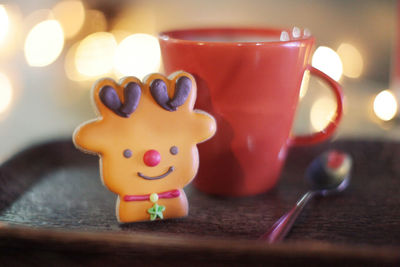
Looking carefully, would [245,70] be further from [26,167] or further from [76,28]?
[76,28]

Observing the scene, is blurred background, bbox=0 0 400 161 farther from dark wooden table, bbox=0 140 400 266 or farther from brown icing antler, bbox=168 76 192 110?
brown icing antler, bbox=168 76 192 110

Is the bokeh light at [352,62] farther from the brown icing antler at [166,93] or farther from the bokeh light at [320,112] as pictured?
the brown icing antler at [166,93]

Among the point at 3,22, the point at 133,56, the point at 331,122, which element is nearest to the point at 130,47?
the point at 133,56

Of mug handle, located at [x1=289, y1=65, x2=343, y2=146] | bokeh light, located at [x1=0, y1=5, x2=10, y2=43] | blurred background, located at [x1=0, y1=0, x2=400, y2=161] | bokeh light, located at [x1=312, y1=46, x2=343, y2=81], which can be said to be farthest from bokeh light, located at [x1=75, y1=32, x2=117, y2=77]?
mug handle, located at [x1=289, y1=65, x2=343, y2=146]

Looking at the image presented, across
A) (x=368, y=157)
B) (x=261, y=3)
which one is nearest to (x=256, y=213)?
(x=368, y=157)

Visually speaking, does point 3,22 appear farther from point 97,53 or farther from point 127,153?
point 127,153

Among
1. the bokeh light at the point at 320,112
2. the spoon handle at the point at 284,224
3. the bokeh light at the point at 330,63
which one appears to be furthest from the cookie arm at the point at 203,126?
the bokeh light at the point at 330,63
